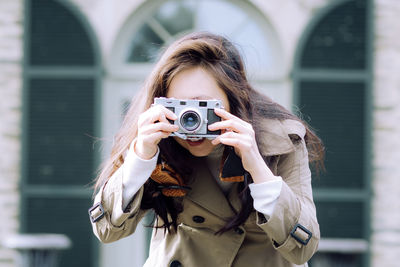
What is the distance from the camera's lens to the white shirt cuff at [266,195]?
173 cm

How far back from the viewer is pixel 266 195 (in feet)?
5.73

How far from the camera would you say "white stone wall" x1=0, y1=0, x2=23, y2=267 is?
15.9 ft

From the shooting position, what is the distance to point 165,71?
193cm

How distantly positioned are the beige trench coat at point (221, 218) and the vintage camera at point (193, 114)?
6.3 inches

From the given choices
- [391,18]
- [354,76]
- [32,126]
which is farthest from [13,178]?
[391,18]

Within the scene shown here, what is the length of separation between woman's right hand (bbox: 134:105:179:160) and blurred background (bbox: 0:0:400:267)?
2.85m

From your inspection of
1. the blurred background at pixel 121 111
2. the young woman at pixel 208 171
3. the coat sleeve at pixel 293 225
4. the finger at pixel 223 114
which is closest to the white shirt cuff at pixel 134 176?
the young woman at pixel 208 171

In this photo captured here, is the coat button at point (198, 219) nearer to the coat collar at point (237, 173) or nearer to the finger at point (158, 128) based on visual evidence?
the coat collar at point (237, 173)

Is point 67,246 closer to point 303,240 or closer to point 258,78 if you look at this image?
point 258,78

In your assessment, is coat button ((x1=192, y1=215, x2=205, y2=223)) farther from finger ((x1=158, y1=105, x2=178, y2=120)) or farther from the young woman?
finger ((x1=158, y1=105, x2=178, y2=120))

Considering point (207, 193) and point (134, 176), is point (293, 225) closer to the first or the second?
point (207, 193)

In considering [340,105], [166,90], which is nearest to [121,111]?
[340,105]

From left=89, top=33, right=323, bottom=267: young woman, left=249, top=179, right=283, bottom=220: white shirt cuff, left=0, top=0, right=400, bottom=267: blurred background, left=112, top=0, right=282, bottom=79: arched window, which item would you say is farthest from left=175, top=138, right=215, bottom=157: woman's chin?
left=112, top=0, right=282, bottom=79: arched window

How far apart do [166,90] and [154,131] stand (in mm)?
169
